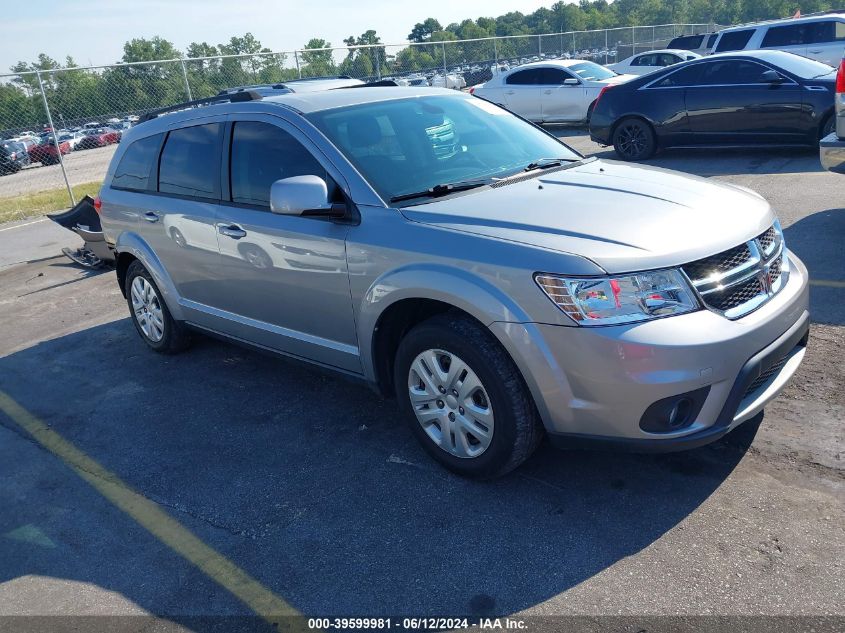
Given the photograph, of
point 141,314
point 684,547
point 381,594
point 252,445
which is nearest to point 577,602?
point 684,547

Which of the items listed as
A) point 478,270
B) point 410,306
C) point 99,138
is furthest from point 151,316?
point 99,138

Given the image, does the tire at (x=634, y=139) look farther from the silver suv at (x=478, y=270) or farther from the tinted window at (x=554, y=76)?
the silver suv at (x=478, y=270)

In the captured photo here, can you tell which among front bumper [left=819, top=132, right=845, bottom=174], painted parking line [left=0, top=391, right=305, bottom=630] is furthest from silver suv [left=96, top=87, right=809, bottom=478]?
front bumper [left=819, top=132, right=845, bottom=174]

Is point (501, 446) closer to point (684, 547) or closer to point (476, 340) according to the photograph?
→ point (476, 340)

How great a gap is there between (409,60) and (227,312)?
60.7 ft

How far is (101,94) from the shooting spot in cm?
1544

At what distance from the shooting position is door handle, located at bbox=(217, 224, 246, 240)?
15.1 feet

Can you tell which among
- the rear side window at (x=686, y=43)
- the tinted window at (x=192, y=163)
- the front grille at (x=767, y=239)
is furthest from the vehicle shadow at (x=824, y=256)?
the rear side window at (x=686, y=43)

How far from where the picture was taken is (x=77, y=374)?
596 centimetres

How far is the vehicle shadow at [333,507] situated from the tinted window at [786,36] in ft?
50.7

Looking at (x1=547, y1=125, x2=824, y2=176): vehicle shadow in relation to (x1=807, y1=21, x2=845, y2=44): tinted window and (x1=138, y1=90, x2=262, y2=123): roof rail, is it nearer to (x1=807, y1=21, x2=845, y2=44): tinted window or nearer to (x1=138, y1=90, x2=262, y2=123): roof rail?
(x1=807, y1=21, x2=845, y2=44): tinted window

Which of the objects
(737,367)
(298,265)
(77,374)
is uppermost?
(298,265)

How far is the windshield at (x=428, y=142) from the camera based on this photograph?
13.5 feet

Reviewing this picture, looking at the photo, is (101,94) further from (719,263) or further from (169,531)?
(719,263)
